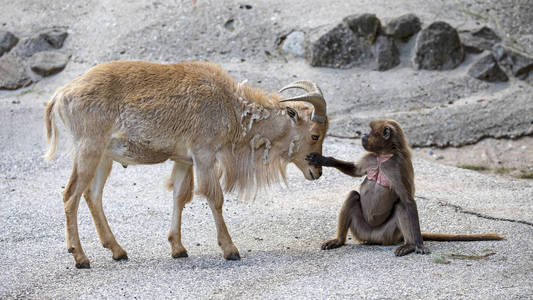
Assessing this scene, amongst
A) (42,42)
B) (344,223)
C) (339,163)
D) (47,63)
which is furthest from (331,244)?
(42,42)

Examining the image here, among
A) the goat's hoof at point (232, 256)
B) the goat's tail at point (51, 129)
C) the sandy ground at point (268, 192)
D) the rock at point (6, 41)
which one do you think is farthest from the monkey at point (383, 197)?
the rock at point (6, 41)

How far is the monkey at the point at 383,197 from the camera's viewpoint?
259 inches

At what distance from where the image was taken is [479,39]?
1312 centimetres

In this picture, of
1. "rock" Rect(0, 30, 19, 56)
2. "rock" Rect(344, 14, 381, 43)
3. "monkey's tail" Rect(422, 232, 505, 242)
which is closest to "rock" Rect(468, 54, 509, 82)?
"rock" Rect(344, 14, 381, 43)

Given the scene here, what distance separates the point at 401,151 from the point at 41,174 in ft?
19.0

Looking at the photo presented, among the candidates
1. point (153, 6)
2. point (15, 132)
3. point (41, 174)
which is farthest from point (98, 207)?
point (153, 6)

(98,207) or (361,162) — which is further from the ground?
(361,162)

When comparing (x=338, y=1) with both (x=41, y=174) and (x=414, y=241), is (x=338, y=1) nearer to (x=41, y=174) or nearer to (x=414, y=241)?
(x=41, y=174)

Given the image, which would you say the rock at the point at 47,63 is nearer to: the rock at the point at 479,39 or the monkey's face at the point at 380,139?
the rock at the point at 479,39

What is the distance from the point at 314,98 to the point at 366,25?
6752 mm

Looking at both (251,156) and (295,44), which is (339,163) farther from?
(295,44)

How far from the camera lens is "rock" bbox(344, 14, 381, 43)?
13.0 meters

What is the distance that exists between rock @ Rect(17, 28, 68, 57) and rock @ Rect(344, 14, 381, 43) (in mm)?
6206

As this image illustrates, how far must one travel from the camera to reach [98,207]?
6.72 meters
